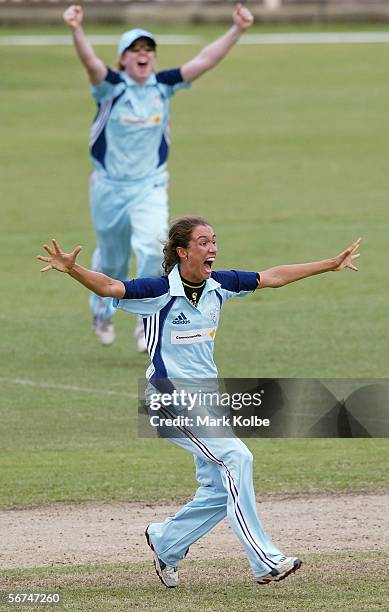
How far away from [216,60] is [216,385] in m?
7.27

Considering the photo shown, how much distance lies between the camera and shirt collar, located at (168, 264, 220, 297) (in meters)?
8.87

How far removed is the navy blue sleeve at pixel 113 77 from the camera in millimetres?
15252

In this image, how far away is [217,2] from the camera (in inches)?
1751

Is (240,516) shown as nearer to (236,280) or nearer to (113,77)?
(236,280)

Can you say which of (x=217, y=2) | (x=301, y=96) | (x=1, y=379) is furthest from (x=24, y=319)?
(x=217, y=2)

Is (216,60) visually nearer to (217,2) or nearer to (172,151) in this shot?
(172,151)

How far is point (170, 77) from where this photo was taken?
15531 millimetres

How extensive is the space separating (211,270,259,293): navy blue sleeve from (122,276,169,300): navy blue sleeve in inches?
14.1

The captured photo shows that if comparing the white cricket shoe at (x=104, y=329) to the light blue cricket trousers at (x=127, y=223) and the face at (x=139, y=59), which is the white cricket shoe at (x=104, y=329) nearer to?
the light blue cricket trousers at (x=127, y=223)

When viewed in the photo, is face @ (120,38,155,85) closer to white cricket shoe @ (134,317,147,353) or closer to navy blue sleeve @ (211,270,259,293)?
white cricket shoe @ (134,317,147,353)

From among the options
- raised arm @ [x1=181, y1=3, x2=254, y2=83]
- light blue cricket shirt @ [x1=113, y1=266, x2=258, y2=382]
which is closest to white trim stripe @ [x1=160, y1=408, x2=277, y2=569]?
light blue cricket shirt @ [x1=113, y1=266, x2=258, y2=382]

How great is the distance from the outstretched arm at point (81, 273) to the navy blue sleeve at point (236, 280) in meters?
0.63

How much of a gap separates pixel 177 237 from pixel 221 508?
1.56m

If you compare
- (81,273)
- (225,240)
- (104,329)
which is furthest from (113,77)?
(225,240)
